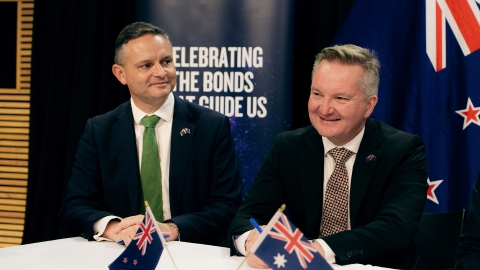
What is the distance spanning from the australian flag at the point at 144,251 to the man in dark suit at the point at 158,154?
1038 millimetres

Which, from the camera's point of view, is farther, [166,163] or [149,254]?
[166,163]

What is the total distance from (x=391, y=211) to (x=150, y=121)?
135cm

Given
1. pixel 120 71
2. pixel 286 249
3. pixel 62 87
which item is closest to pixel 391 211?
pixel 286 249

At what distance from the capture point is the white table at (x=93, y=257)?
2303mm

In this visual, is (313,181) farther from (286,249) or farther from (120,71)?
(120,71)

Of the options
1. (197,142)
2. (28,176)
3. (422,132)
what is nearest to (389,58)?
(422,132)

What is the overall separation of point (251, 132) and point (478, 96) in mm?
1454

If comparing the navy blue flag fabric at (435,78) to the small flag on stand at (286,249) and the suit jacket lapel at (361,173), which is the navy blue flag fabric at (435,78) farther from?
the small flag on stand at (286,249)

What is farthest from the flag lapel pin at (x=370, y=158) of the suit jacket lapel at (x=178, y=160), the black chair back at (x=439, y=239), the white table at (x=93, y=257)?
the suit jacket lapel at (x=178, y=160)

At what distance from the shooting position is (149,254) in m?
2.10

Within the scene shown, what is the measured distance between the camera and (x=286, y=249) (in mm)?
1855

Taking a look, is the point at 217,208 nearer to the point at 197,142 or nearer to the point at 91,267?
the point at 197,142

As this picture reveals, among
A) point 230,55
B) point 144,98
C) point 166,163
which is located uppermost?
point 230,55

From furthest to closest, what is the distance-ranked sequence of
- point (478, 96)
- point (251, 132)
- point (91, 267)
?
1. point (251, 132)
2. point (478, 96)
3. point (91, 267)
